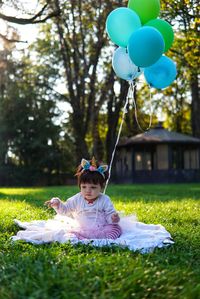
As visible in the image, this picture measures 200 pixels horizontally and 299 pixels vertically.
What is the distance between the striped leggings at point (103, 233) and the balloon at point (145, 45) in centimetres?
202

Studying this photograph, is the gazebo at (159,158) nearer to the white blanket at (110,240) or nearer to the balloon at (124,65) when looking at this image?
the balloon at (124,65)

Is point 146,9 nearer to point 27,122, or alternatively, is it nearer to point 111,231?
point 111,231

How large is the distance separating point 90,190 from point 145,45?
181 centimetres

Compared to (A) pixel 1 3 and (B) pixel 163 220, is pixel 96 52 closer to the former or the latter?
(A) pixel 1 3

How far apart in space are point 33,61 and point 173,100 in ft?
37.8

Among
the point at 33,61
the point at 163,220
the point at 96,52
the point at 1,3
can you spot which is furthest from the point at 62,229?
the point at 33,61

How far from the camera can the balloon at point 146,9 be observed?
613 centimetres

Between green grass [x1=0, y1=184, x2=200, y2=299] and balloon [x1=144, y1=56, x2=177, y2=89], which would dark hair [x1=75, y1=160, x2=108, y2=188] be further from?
balloon [x1=144, y1=56, x2=177, y2=89]

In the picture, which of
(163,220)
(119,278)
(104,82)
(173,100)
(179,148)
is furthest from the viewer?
(173,100)

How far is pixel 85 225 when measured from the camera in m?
5.48

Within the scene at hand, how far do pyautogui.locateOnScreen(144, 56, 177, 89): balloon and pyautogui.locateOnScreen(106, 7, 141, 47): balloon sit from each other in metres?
0.51

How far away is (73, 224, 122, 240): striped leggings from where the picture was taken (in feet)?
17.1

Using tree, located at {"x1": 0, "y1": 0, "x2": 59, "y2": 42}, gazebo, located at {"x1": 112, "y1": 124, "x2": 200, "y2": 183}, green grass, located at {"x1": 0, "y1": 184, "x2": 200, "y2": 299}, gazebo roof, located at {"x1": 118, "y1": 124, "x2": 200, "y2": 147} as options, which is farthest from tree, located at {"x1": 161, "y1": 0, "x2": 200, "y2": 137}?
gazebo, located at {"x1": 112, "y1": 124, "x2": 200, "y2": 183}

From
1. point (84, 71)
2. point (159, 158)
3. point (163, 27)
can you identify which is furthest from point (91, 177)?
point (159, 158)
